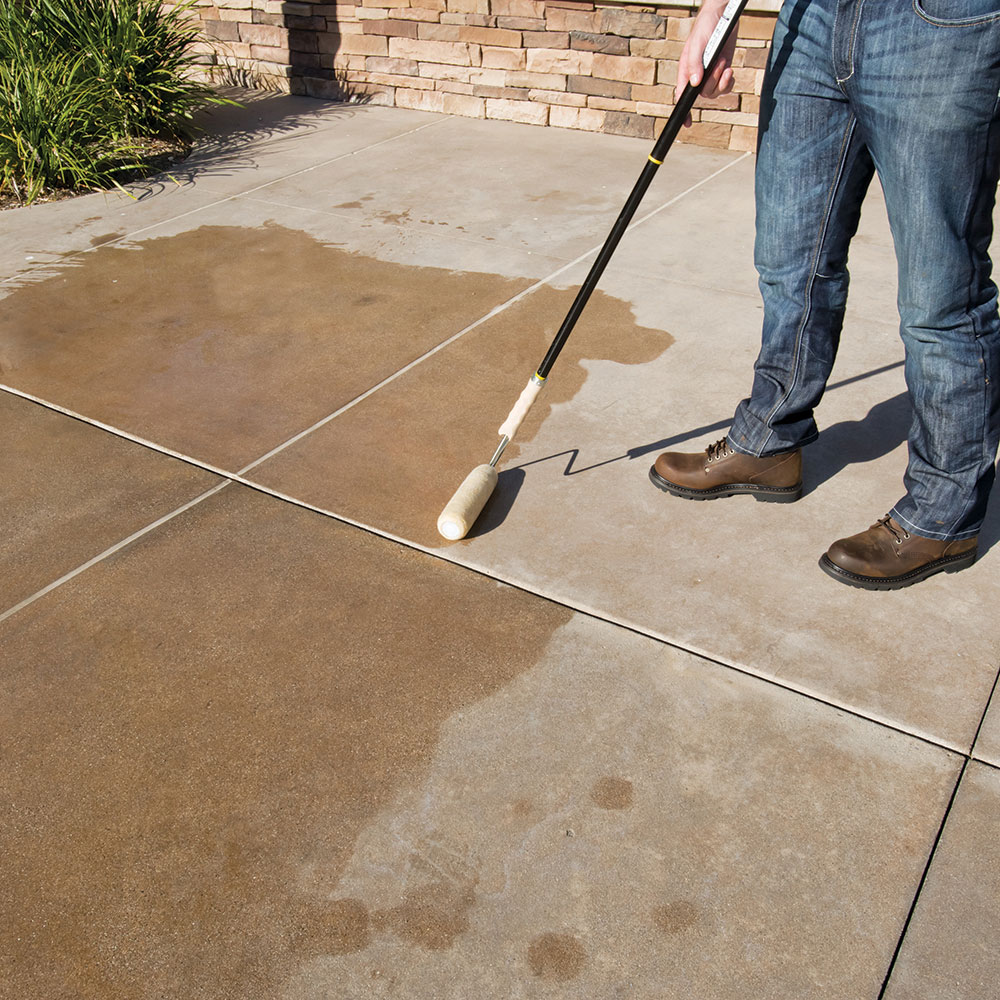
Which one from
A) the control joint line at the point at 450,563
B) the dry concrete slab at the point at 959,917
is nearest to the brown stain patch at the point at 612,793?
the control joint line at the point at 450,563

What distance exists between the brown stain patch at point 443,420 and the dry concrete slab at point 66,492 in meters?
0.32

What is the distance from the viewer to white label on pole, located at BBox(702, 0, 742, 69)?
7.80ft

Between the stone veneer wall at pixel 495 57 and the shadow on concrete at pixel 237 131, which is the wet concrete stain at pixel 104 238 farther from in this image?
the stone veneer wall at pixel 495 57

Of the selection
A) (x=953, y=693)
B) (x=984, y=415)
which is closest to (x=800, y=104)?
(x=984, y=415)

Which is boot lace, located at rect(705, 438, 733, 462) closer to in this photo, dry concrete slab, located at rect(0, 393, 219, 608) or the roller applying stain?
the roller applying stain

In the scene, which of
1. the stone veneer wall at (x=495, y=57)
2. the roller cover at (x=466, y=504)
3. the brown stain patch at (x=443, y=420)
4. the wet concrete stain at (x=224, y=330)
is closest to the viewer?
the roller cover at (x=466, y=504)

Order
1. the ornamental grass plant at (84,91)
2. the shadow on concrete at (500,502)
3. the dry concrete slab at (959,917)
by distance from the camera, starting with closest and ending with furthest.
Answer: the dry concrete slab at (959,917) < the shadow on concrete at (500,502) < the ornamental grass plant at (84,91)

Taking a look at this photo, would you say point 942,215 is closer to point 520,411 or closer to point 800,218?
point 800,218

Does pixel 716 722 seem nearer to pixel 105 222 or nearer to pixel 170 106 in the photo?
pixel 105 222

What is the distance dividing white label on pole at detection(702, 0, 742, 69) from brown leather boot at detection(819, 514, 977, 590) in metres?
1.26

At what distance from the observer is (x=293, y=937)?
5.83ft

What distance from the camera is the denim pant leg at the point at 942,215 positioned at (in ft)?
6.89

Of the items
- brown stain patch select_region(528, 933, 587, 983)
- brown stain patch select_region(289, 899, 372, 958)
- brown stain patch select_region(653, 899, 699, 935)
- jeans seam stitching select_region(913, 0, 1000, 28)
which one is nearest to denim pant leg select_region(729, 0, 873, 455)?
jeans seam stitching select_region(913, 0, 1000, 28)

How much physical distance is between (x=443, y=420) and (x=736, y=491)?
1.00 metres
